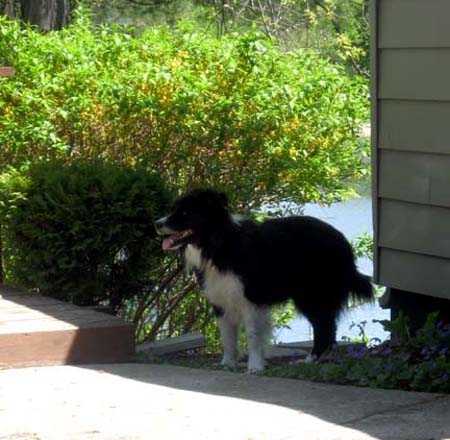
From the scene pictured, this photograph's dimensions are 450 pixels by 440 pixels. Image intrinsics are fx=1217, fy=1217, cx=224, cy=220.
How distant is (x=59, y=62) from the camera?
10523 millimetres

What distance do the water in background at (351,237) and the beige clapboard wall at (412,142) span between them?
9.67ft

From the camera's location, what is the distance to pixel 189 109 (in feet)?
32.9

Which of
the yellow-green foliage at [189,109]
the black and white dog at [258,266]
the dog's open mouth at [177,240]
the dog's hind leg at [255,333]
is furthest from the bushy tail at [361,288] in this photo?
the yellow-green foliage at [189,109]

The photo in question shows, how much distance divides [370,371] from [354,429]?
123 centimetres

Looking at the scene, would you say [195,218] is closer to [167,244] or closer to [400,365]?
[167,244]

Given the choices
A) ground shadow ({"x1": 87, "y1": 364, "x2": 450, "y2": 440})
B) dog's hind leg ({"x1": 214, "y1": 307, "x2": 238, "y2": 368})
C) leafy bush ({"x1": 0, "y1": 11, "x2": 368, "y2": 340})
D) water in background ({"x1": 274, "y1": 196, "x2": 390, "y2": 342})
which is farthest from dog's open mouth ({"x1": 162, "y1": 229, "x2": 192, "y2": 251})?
water in background ({"x1": 274, "y1": 196, "x2": 390, "y2": 342})

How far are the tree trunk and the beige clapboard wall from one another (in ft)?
22.7

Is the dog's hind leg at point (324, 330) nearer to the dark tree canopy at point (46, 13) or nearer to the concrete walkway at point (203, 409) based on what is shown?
the concrete walkway at point (203, 409)

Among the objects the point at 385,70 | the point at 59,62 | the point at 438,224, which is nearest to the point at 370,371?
the point at 438,224

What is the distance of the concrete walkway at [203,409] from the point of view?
575 centimetres

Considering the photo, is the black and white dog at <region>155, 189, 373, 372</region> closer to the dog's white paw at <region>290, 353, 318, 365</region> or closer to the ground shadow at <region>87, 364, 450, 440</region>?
the dog's white paw at <region>290, 353, 318, 365</region>

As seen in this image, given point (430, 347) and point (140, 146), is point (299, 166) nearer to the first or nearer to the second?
point (140, 146)

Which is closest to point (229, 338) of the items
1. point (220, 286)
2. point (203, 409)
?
point (220, 286)

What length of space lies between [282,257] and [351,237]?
681 centimetres
